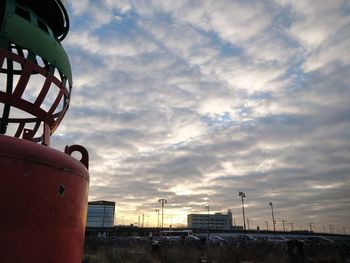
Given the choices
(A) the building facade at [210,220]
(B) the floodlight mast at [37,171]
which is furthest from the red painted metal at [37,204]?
(A) the building facade at [210,220]

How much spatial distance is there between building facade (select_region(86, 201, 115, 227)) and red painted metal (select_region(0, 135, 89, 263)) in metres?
114

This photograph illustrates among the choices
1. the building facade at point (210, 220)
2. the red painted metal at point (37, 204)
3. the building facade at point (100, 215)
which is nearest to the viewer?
the red painted metal at point (37, 204)

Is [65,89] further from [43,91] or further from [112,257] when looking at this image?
[112,257]

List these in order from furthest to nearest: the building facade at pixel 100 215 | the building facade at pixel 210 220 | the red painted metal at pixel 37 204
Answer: the building facade at pixel 210 220 → the building facade at pixel 100 215 → the red painted metal at pixel 37 204

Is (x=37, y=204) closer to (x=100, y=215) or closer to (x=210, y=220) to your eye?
(x=100, y=215)

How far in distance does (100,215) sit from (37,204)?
11684 cm

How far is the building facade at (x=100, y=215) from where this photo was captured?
112662 mm

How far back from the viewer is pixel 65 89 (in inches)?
201

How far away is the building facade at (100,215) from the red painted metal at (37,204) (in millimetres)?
114384

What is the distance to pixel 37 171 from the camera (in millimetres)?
3643

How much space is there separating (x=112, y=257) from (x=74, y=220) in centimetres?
1605

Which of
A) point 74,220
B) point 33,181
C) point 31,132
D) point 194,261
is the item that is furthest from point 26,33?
point 194,261

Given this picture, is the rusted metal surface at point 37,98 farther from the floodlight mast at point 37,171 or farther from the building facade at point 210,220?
the building facade at point 210,220

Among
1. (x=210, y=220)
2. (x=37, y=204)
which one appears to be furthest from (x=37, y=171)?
(x=210, y=220)
